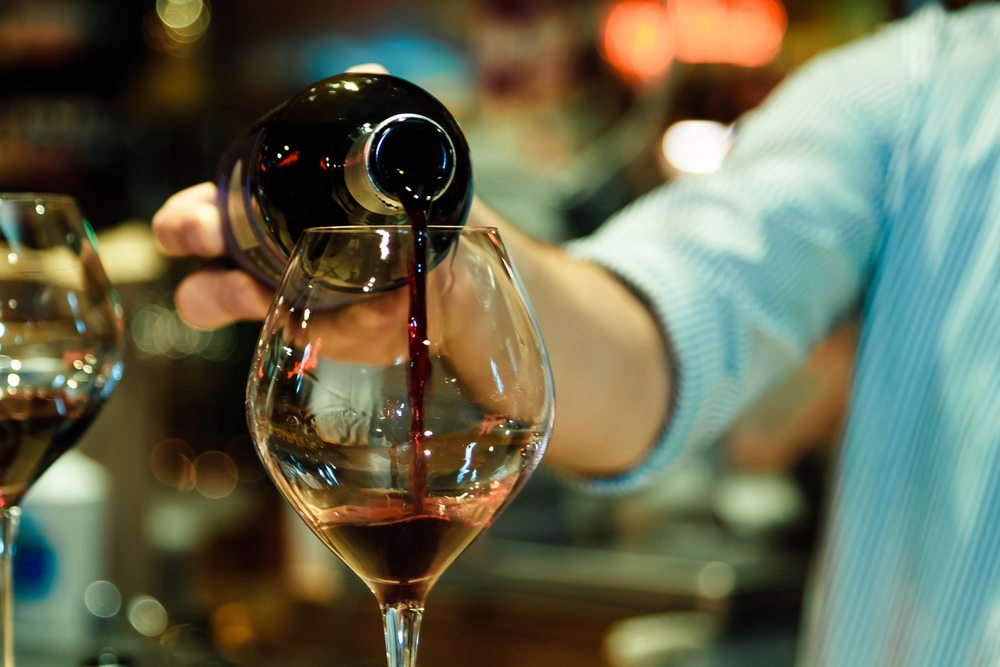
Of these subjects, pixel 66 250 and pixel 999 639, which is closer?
pixel 66 250

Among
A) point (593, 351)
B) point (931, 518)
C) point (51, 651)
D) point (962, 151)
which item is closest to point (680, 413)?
point (593, 351)

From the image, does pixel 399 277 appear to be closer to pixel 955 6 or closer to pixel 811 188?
pixel 811 188

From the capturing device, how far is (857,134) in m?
0.99

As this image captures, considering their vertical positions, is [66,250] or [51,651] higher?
[66,250]

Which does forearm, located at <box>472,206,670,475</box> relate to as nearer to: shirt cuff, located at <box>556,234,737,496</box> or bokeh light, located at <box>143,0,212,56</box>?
shirt cuff, located at <box>556,234,737,496</box>

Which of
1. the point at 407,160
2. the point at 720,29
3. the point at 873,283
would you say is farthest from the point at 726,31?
the point at 407,160

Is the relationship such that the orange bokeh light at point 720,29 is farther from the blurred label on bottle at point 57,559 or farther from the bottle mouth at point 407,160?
the bottle mouth at point 407,160

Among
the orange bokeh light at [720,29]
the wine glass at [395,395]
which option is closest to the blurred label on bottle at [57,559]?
the wine glass at [395,395]

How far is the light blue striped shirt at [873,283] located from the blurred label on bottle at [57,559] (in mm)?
732

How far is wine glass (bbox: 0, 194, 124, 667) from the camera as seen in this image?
1.88 ft

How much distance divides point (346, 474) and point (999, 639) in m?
0.63

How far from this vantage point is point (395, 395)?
428mm

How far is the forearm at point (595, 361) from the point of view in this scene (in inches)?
32.9

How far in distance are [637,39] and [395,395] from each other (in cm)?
285
